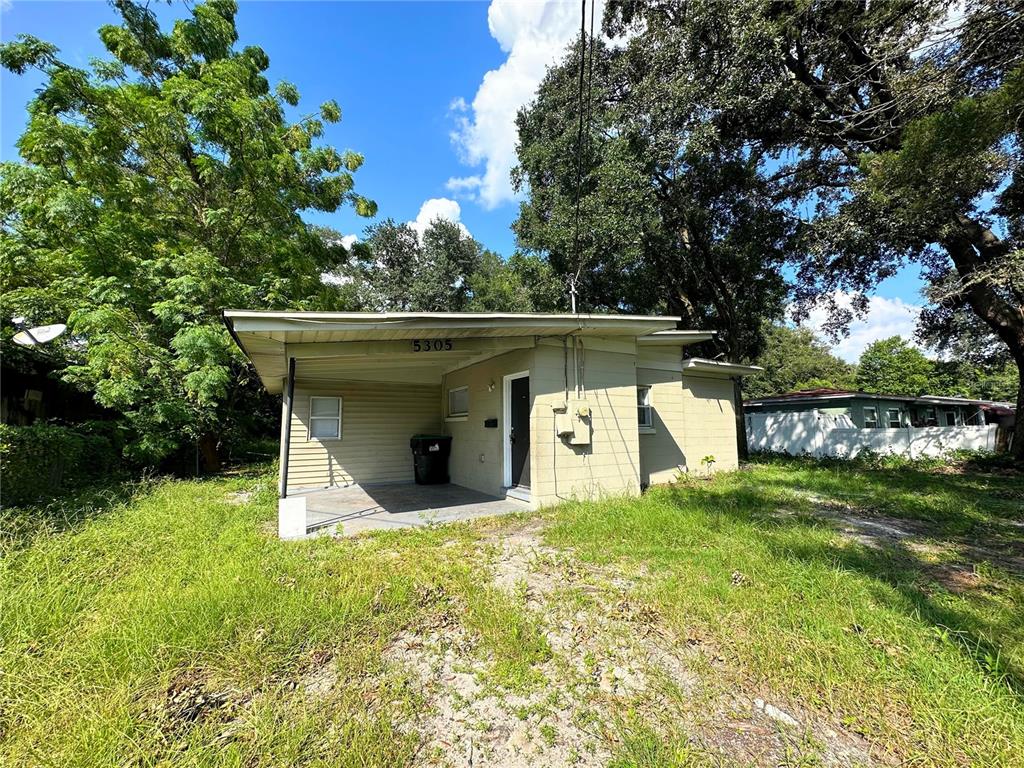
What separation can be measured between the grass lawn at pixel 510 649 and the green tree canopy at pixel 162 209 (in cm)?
511

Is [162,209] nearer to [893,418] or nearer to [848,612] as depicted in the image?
[848,612]

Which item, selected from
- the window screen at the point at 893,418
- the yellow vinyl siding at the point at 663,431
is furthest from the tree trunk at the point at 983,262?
the window screen at the point at 893,418

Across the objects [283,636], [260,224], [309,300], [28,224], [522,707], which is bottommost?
[522,707]

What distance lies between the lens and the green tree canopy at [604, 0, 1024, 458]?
6699 millimetres

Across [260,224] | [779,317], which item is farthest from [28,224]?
[779,317]

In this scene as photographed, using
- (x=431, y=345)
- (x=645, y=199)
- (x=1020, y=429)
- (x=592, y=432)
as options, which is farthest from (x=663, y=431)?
(x=1020, y=429)

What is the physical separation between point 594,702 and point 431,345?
4422 millimetres

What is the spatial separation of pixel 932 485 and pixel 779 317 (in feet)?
27.8

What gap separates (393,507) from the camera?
6527 millimetres

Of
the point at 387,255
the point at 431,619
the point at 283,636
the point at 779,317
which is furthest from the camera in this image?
the point at 387,255

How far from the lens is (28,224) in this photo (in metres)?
9.28

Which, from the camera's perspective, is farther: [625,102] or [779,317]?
[779,317]

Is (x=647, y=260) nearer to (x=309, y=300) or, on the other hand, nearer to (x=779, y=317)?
(x=779, y=317)

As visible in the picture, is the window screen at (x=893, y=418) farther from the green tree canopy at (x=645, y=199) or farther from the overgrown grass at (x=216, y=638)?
the overgrown grass at (x=216, y=638)
